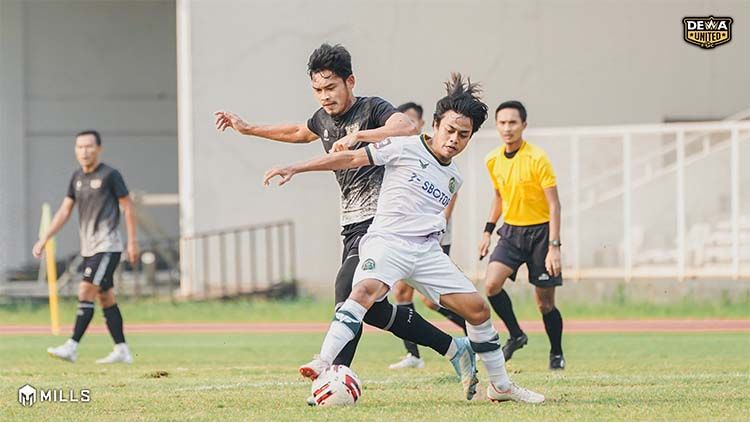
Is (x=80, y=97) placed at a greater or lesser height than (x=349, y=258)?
greater

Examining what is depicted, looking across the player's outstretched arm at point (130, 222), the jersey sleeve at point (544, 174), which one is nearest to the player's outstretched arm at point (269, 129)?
the jersey sleeve at point (544, 174)

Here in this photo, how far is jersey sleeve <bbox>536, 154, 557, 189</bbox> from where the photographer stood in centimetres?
1116

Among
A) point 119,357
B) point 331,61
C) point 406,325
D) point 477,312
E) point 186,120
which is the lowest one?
point 119,357

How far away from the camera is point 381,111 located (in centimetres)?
855

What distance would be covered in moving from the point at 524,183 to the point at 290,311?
28.6 feet

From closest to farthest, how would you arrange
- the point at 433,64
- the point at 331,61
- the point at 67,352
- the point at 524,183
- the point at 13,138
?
1. the point at 331,61
2. the point at 524,183
3. the point at 67,352
4. the point at 433,64
5. the point at 13,138

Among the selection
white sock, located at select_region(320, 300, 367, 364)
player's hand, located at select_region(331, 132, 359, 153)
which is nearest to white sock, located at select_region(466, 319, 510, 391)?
white sock, located at select_region(320, 300, 367, 364)

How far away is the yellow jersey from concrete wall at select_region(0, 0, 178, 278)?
16.0 metres

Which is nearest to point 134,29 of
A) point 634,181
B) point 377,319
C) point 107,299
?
point 634,181

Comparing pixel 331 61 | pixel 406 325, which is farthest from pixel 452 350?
pixel 331 61

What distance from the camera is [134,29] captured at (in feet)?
87.7

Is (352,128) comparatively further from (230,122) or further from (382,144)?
(230,122)

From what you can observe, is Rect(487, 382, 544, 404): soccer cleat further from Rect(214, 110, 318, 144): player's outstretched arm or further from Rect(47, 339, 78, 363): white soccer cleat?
Rect(47, 339, 78, 363): white soccer cleat

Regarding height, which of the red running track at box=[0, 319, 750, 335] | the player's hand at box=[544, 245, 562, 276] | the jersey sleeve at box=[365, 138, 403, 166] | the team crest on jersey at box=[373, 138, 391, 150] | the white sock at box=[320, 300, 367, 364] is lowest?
the red running track at box=[0, 319, 750, 335]
